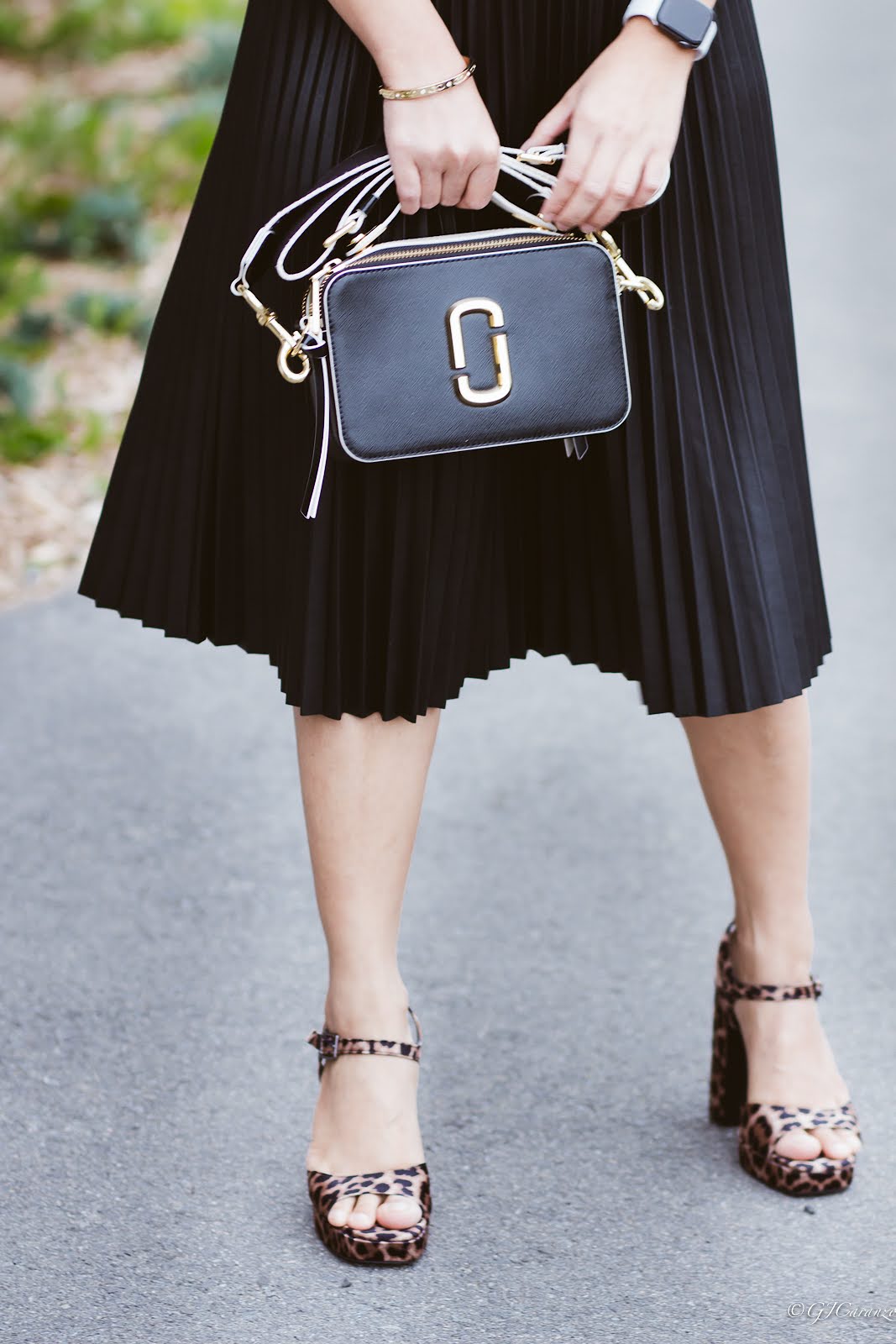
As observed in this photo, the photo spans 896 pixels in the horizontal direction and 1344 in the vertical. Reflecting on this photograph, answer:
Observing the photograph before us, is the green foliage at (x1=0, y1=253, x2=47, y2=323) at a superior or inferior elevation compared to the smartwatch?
superior

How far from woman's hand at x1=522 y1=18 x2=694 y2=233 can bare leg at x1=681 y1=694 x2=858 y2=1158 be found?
56 centimetres

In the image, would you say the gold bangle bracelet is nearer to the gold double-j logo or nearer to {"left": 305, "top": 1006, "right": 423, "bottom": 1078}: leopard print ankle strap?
the gold double-j logo

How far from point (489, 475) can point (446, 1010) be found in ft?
2.75

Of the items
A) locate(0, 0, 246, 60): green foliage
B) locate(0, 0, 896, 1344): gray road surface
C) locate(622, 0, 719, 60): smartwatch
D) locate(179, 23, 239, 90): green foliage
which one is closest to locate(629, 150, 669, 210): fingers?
locate(622, 0, 719, 60): smartwatch

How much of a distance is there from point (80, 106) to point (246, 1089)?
5530mm

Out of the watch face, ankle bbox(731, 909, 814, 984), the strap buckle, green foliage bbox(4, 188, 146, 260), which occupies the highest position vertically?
green foliage bbox(4, 188, 146, 260)

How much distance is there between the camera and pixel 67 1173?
1806mm

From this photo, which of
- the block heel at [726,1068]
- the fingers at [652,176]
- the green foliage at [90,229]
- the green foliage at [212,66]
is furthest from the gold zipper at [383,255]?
the green foliage at [212,66]

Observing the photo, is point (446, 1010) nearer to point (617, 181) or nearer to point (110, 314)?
point (617, 181)

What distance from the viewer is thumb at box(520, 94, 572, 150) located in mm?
1527

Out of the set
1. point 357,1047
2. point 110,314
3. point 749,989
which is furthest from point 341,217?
point 110,314

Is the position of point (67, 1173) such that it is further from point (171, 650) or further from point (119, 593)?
point (171, 650)

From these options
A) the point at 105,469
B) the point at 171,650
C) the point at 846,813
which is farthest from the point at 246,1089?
the point at 105,469

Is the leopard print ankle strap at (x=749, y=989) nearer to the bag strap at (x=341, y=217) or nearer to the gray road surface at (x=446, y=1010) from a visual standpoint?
the gray road surface at (x=446, y=1010)
